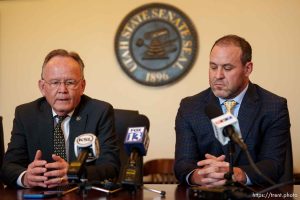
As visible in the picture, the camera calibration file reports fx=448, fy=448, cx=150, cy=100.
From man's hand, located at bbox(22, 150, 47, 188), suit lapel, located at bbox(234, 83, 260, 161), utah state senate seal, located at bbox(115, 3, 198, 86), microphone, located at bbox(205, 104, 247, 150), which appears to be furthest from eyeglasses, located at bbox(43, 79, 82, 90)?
utah state senate seal, located at bbox(115, 3, 198, 86)

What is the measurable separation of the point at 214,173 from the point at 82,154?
2.40ft

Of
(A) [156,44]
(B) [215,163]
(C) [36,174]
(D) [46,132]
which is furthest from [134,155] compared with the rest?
(A) [156,44]

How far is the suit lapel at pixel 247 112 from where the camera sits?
264cm

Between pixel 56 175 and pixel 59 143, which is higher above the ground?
pixel 59 143

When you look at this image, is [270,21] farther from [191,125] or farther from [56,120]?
[56,120]

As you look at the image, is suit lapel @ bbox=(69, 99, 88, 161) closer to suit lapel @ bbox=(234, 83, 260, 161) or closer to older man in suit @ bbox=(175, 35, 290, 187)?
older man in suit @ bbox=(175, 35, 290, 187)

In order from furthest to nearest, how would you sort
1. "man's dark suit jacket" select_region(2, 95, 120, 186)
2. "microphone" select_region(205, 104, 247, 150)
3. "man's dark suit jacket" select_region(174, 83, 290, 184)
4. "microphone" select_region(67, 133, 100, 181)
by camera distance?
"man's dark suit jacket" select_region(2, 95, 120, 186)
"man's dark suit jacket" select_region(174, 83, 290, 184)
"microphone" select_region(67, 133, 100, 181)
"microphone" select_region(205, 104, 247, 150)

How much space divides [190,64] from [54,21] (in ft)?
5.33

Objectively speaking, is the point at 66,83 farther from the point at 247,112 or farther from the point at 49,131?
the point at 247,112

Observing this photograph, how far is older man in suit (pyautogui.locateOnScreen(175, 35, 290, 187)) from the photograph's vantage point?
2.61 m

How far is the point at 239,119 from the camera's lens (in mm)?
2697

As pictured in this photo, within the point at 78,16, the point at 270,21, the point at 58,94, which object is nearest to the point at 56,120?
the point at 58,94

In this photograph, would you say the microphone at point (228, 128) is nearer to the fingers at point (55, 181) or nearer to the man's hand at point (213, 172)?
the man's hand at point (213, 172)

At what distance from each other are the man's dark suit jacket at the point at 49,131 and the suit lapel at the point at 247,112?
2.55 ft
